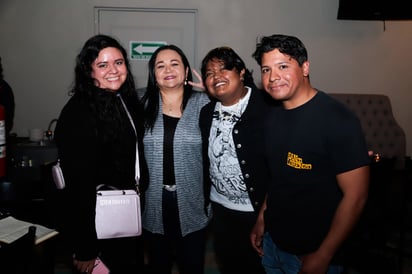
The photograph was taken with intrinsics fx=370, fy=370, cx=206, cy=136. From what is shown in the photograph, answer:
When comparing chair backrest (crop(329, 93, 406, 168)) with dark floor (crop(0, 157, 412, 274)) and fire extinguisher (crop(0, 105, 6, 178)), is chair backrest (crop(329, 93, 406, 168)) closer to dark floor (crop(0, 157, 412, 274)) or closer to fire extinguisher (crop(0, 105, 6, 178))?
dark floor (crop(0, 157, 412, 274))

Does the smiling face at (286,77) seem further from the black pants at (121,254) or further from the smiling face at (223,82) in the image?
the black pants at (121,254)

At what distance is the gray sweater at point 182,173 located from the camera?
6.44 feet

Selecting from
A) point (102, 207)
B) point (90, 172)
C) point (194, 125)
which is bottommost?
point (102, 207)

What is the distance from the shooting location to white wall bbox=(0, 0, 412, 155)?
501 cm

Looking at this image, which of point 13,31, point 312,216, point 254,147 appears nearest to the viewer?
point 312,216

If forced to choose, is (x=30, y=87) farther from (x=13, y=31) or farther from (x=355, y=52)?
(x=355, y=52)

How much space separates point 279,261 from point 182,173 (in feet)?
2.15

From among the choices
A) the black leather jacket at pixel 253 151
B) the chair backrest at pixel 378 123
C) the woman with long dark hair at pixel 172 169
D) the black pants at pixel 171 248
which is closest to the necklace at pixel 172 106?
the woman with long dark hair at pixel 172 169

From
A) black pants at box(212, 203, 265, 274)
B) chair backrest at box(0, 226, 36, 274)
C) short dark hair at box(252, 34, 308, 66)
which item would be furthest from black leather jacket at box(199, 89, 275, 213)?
chair backrest at box(0, 226, 36, 274)

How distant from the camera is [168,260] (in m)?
2.07

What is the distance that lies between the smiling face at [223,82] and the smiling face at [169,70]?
153 mm

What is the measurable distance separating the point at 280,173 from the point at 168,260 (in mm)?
902

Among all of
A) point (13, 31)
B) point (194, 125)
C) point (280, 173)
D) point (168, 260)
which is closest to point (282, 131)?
point (280, 173)

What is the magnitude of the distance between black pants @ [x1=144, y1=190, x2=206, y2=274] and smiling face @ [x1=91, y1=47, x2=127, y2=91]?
757 mm
